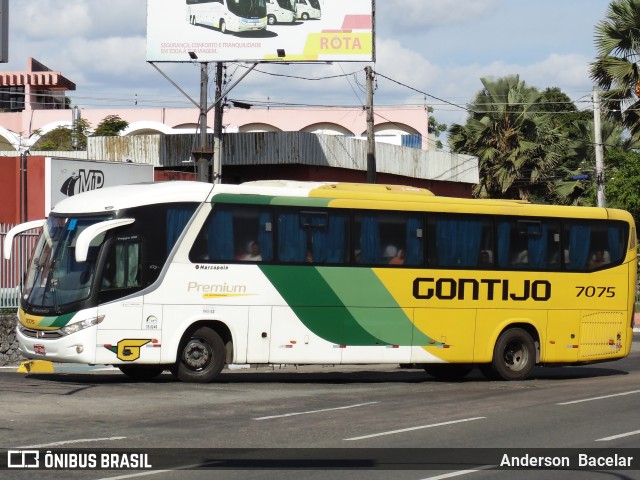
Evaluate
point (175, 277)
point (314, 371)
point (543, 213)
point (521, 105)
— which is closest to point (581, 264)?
point (543, 213)

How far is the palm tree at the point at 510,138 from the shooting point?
51281mm

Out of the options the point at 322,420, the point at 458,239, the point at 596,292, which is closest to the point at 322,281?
the point at 458,239

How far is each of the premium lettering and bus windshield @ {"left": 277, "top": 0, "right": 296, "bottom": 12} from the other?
1752 centimetres

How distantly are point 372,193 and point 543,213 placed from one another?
348cm

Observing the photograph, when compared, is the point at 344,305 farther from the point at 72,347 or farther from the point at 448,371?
the point at 72,347

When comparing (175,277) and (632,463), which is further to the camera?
(175,277)

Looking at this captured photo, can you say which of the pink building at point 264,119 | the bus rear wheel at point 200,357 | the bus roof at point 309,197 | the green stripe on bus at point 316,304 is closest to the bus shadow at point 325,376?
the bus rear wheel at point 200,357

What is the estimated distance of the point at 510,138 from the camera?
52.0 meters

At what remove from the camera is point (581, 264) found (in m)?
22.0

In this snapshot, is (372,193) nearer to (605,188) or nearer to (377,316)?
(377,316)

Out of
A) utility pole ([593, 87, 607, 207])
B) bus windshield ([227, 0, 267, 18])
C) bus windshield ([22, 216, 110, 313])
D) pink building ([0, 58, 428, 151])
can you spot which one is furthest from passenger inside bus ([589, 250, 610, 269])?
pink building ([0, 58, 428, 151])

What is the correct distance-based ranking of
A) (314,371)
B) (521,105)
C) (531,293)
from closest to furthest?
(531,293), (314,371), (521,105)

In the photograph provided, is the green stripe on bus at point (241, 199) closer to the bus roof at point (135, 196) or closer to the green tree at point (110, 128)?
the bus roof at point (135, 196)

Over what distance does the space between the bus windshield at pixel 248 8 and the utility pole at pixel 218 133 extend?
1.65 meters
